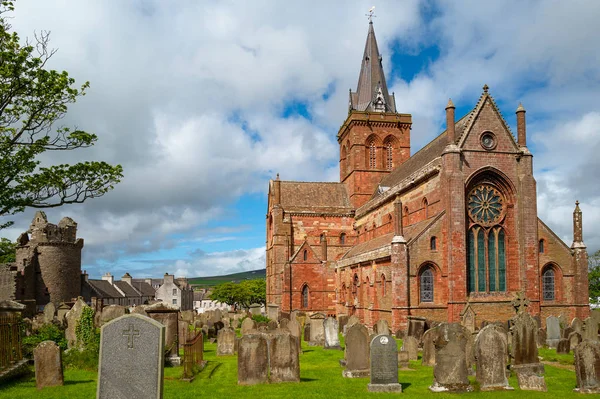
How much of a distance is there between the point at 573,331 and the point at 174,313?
1553 centimetres

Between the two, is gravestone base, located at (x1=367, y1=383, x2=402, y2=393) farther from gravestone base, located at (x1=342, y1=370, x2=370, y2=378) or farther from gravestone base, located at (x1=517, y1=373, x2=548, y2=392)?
gravestone base, located at (x1=517, y1=373, x2=548, y2=392)

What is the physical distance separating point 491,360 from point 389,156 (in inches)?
1453

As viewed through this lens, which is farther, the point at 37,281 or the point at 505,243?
the point at 37,281

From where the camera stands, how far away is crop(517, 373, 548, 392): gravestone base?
13.3 m

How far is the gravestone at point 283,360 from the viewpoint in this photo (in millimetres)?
14438

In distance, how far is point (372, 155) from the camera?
1921 inches

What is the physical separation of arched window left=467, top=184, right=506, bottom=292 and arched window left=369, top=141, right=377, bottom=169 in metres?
18.5

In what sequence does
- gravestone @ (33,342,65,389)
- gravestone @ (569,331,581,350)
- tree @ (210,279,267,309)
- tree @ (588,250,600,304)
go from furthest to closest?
tree @ (210,279,267,309), tree @ (588,250,600,304), gravestone @ (569,331,581,350), gravestone @ (33,342,65,389)

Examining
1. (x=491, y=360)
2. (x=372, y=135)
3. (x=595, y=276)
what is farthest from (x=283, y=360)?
(x=595, y=276)

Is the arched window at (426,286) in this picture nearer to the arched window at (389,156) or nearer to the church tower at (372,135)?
the church tower at (372,135)

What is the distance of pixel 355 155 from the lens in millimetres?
48156

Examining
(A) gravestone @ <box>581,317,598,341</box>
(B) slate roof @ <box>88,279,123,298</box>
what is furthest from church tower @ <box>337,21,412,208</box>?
(B) slate roof @ <box>88,279,123,298</box>

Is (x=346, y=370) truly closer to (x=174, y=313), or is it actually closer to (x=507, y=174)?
(x=174, y=313)

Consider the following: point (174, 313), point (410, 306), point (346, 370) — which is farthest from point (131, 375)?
point (410, 306)
